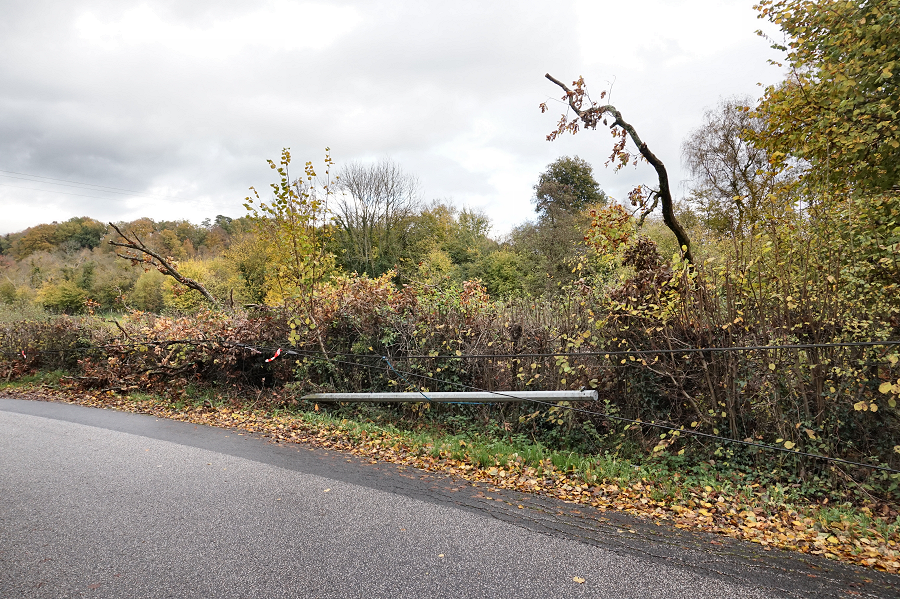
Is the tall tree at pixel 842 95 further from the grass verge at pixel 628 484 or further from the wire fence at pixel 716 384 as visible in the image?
the grass verge at pixel 628 484

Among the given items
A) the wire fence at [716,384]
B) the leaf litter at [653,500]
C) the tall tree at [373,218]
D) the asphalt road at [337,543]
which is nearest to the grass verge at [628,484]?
the leaf litter at [653,500]

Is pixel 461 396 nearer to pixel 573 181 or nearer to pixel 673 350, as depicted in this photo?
pixel 673 350

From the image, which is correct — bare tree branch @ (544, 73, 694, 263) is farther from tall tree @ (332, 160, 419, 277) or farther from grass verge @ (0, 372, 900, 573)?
tall tree @ (332, 160, 419, 277)

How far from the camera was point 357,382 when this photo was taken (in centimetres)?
873

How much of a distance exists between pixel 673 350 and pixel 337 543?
3836 mm

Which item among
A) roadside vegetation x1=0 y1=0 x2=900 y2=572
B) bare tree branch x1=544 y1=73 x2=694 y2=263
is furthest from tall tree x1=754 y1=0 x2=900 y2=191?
bare tree branch x1=544 y1=73 x2=694 y2=263

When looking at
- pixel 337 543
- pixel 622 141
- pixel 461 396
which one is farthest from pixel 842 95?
pixel 337 543

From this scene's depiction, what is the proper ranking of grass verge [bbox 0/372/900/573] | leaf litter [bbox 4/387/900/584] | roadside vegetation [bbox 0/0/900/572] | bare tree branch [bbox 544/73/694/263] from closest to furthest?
leaf litter [bbox 4/387/900/584]
grass verge [bbox 0/372/900/573]
roadside vegetation [bbox 0/0/900/572]
bare tree branch [bbox 544/73/694/263]

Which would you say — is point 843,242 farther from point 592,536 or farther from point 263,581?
point 263,581

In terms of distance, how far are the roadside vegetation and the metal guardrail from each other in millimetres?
182

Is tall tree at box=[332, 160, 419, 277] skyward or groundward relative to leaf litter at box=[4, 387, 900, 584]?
skyward

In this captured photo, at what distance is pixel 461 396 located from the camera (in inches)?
275

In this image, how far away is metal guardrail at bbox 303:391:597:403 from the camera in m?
6.05

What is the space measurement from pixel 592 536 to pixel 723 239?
4.61m
